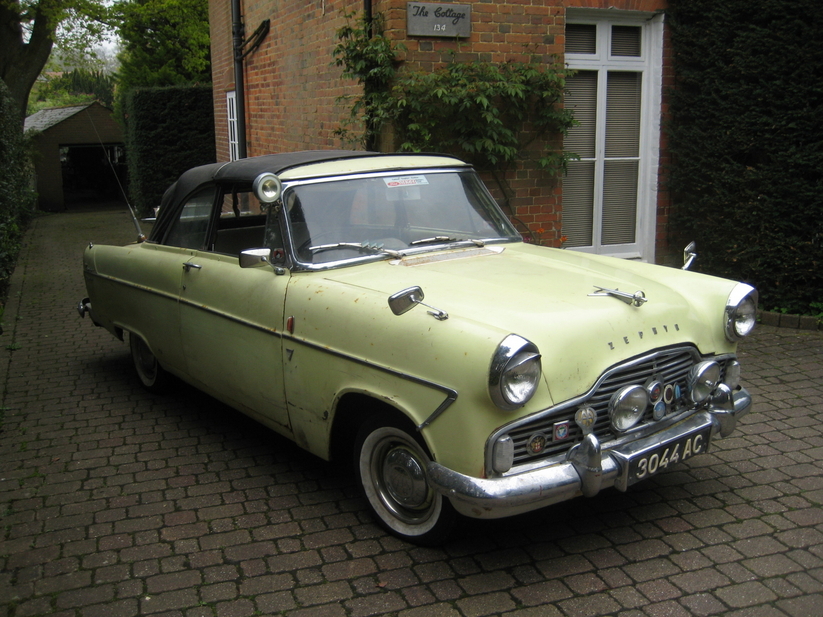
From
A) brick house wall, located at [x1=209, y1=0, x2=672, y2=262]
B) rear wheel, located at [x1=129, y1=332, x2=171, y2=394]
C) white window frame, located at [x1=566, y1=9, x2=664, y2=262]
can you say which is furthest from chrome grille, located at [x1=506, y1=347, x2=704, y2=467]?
white window frame, located at [x1=566, y1=9, x2=664, y2=262]

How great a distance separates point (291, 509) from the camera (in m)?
3.88

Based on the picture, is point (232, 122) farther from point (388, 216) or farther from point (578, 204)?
point (388, 216)

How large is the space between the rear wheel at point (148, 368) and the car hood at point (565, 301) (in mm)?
2159

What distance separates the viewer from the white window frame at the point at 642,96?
25.5 feet

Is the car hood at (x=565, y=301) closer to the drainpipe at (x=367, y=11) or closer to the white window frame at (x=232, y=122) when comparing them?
the drainpipe at (x=367, y=11)

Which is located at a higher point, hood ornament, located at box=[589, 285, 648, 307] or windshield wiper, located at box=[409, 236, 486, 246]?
windshield wiper, located at box=[409, 236, 486, 246]

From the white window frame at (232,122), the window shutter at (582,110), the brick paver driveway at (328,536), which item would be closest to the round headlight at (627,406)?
the brick paver driveway at (328,536)

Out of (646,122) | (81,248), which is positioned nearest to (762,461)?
(646,122)

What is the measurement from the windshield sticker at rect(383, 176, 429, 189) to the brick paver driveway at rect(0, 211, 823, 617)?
1.58 metres

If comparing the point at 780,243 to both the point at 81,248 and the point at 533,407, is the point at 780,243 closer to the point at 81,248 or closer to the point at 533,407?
the point at 533,407

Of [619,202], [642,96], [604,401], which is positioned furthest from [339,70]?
[604,401]

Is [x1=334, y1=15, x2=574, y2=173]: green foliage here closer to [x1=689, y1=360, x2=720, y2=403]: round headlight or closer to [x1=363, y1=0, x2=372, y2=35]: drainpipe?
[x1=363, y1=0, x2=372, y2=35]: drainpipe

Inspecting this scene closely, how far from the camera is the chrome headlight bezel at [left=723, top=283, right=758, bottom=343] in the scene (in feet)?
12.4

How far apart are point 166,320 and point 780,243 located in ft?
17.2
